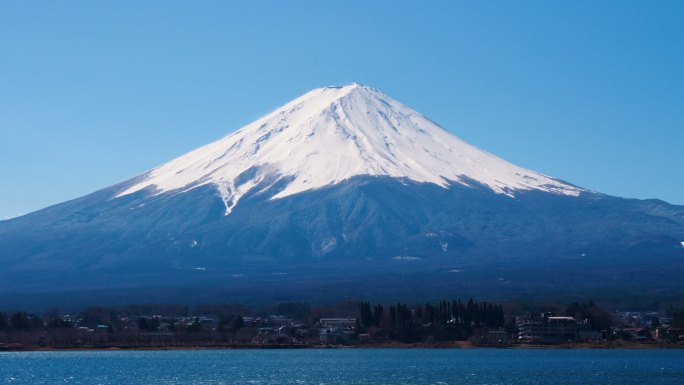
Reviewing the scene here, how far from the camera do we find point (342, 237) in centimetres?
15725

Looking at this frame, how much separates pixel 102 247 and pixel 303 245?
21332mm

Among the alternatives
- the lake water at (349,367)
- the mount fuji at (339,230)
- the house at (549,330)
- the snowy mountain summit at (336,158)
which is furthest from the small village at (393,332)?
the snowy mountain summit at (336,158)

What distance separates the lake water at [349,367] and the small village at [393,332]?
0.74 meters

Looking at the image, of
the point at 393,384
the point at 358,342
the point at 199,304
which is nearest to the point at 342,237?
the point at 199,304

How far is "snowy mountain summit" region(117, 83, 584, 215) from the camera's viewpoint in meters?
172

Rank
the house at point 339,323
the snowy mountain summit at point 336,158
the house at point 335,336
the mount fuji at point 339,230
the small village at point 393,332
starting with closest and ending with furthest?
the small village at point 393,332, the house at point 335,336, the house at point 339,323, the mount fuji at point 339,230, the snowy mountain summit at point 336,158

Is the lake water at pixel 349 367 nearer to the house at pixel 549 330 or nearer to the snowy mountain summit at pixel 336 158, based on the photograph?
the house at pixel 549 330

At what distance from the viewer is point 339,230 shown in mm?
158625

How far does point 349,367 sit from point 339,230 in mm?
97523

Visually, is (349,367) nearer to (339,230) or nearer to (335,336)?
(335,336)

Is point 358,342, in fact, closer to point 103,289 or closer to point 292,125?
point 103,289

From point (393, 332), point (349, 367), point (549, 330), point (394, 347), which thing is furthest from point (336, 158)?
point (349, 367)

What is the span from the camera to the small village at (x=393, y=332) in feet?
255

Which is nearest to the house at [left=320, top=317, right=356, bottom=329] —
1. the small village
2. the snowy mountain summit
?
the small village
